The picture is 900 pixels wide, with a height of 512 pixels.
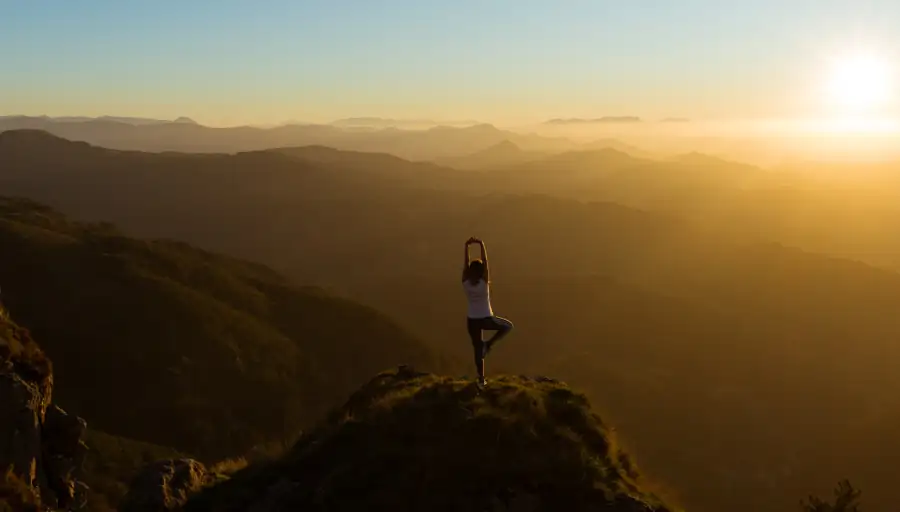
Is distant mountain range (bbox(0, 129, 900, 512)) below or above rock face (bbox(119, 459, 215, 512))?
below

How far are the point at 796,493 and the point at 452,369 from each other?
31.8 m

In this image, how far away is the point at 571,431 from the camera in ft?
37.6

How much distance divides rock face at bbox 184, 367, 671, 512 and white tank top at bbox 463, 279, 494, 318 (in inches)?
54.8

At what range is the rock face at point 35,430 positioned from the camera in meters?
15.5

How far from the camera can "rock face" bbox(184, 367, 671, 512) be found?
9.73 metres

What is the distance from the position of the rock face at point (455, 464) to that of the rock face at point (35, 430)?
6741mm

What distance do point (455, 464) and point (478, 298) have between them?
10.7 ft

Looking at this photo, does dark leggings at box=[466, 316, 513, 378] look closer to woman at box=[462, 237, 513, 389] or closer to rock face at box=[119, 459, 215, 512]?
woman at box=[462, 237, 513, 389]

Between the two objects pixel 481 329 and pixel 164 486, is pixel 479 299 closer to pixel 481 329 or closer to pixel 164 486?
pixel 481 329

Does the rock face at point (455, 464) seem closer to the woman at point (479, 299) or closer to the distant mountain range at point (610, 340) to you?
the woman at point (479, 299)

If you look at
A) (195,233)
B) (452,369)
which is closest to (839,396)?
(452,369)

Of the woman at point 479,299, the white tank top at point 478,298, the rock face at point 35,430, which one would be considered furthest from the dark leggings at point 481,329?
the rock face at point 35,430

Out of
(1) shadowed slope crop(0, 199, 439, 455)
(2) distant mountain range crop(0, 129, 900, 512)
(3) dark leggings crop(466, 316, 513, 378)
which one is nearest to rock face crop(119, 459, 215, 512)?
(3) dark leggings crop(466, 316, 513, 378)

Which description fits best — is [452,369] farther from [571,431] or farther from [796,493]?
[571,431]
